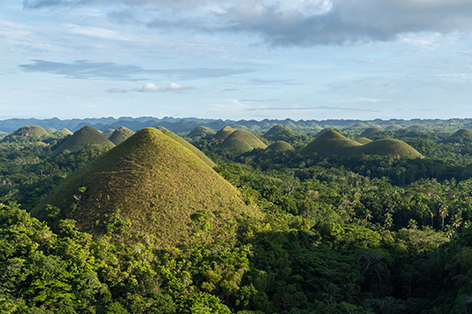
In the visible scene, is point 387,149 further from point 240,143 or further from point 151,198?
point 151,198

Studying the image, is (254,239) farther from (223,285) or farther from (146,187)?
(146,187)

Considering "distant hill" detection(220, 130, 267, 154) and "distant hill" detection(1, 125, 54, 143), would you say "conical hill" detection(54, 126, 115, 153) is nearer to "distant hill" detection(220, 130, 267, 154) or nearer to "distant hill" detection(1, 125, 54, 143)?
"distant hill" detection(220, 130, 267, 154)

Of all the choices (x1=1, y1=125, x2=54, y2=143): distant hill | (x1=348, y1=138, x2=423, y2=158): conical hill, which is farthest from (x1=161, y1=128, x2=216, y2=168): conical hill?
(x1=1, y1=125, x2=54, y2=143): distant hill

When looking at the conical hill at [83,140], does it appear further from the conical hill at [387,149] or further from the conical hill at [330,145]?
the conical hill at [387,149]

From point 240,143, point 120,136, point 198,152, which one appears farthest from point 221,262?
point 120,136

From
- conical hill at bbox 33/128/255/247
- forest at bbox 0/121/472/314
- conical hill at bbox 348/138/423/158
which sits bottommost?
forest at bbox 0/121/472/314

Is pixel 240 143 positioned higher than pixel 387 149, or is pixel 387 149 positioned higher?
pixel 240 143
